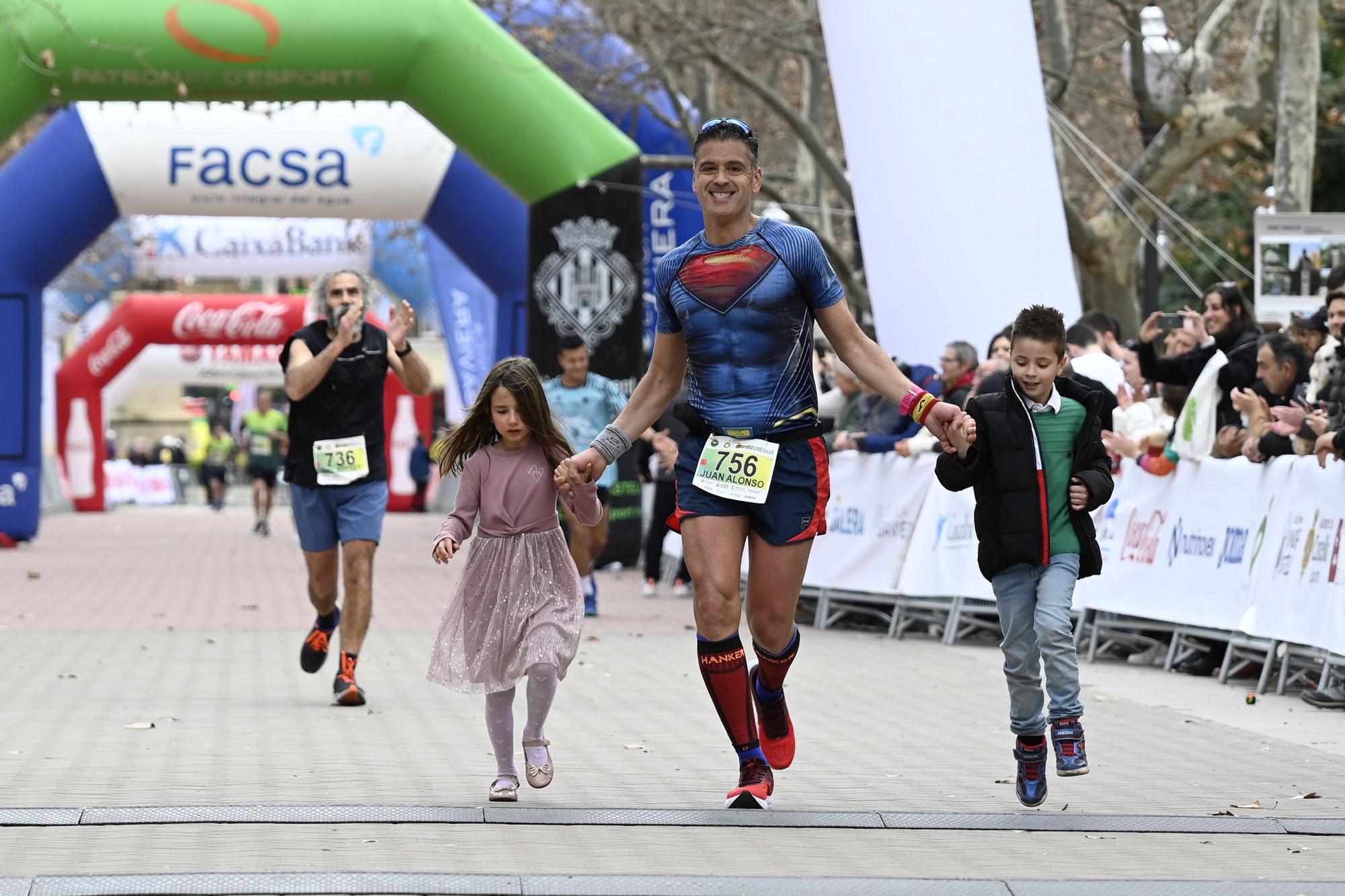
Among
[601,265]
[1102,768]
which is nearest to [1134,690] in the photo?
[1102,768]

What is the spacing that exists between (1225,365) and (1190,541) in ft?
3.01

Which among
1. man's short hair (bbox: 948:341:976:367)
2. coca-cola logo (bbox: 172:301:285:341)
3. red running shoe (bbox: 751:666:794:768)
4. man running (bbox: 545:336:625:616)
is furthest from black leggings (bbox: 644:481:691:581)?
coca-cola logo (bbox: 172:301:285:341)

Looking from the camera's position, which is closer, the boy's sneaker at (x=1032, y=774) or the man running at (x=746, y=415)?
the man running at (x=746, y=415)

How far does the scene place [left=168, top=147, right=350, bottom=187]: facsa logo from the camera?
20.1 meters

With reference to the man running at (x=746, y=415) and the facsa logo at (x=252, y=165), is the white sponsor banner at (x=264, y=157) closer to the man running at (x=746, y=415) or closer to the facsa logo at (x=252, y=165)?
the facsa logo at (x=252, y=165)

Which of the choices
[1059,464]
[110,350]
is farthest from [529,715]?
[110,350]

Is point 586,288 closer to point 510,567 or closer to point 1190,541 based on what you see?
point 1190,541

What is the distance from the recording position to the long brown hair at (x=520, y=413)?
6.59 meters

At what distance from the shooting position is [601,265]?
18078mm

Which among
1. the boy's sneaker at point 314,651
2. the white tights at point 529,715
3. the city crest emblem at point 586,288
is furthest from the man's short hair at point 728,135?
the city crest emblem at point 586,288

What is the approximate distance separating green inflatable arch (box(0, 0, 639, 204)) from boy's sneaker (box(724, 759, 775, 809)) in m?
11.1

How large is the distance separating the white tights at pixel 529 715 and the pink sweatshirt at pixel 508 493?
47 cm

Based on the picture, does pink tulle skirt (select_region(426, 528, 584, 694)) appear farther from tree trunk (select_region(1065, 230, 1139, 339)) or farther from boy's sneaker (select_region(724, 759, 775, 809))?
tree trunk (select_region(1065, 230, 1139, 339))

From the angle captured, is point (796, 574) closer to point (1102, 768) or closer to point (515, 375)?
point (515, 375)
